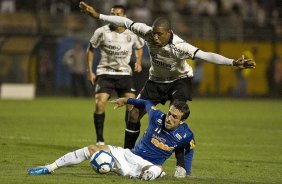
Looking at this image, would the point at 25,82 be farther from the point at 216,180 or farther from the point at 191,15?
the point at 216,180

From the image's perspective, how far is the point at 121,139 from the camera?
16.2 meters

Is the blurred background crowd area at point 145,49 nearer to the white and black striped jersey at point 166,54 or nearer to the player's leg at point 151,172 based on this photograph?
the white and black striped jersey at point 166,54

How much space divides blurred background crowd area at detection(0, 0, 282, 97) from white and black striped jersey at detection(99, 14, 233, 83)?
59.8ft

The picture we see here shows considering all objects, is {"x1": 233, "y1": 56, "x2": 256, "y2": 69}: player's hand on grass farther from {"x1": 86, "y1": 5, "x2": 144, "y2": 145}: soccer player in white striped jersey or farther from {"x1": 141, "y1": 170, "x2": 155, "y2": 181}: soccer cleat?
{"x1": 86, "y1": 5, "x2": 144, "y2": 145}: soccer player in white striped jersey

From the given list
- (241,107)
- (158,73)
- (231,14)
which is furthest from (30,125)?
(231,14)

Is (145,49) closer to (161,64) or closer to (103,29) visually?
(103,29)

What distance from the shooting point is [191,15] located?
34156 millimetres

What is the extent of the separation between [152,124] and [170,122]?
35 cm

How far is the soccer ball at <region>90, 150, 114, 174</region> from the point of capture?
33.2ft

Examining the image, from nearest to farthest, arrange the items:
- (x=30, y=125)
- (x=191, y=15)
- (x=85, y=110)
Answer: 1. (x=30, y=125)
2. (x=85, y=110)
3. (x=191, y=15)

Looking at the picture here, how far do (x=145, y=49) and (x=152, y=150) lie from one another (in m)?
21.0

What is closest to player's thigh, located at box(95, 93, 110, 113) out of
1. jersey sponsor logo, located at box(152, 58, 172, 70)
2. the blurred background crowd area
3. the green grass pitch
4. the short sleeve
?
the green grass pitch

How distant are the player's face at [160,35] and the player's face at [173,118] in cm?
160

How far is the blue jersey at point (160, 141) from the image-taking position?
34.4 ft
